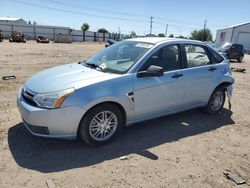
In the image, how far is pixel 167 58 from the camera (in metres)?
4.66

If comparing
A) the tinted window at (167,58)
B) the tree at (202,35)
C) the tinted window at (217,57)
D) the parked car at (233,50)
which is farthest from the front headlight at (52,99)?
the tree at (202,35)

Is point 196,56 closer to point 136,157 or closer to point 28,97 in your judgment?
point 136,157

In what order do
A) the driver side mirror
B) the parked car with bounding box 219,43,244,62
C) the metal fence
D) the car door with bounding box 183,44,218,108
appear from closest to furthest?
the driver side mirror
the car door with bounding box 183,44,218,108
the parked car with bounding box 219,43,244,62
the metal fence

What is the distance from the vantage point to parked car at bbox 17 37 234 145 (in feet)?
11.7

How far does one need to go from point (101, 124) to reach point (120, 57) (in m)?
1.34

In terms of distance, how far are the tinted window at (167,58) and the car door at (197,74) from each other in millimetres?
201

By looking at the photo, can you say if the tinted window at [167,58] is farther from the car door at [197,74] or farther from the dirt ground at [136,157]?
the dirt ground at [136,157]

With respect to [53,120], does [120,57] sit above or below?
above

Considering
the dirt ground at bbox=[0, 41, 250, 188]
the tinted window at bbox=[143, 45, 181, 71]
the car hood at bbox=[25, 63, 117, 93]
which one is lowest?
the dirt ground at bbox=[0, 41, 250, 188]

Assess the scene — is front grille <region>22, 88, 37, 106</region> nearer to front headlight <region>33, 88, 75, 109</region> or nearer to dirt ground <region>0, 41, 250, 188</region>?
front headlight <region>33, 88, 75, 109</region>

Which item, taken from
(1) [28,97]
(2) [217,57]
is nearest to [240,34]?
(2) [217,57]

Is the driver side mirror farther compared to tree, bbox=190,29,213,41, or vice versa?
tree, bbox=190,29,213,41

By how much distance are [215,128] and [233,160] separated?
4.15 feet

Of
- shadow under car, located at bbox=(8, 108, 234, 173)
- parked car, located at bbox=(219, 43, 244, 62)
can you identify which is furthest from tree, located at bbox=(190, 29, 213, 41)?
shadow under car, located at bbox=(8, 108, 234, 173)
